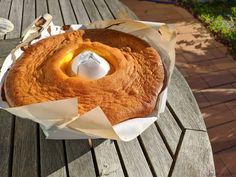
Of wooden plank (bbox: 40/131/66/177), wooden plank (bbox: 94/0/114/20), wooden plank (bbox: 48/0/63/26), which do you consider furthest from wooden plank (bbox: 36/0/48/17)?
wooden plank (bbox: 40/131/66/177)

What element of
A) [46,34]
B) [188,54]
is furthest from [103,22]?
[188,54]

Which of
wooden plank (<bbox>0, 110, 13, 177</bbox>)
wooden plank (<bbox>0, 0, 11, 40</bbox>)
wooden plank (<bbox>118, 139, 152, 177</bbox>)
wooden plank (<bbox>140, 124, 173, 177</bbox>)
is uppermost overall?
wooden plank (<bbox>140, 124, 173, 177</bbox>)

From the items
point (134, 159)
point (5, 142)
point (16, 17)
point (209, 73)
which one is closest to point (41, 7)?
point (16, 17)

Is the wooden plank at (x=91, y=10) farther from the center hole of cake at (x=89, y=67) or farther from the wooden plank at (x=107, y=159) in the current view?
the wooden plank at (x=107, y=159)

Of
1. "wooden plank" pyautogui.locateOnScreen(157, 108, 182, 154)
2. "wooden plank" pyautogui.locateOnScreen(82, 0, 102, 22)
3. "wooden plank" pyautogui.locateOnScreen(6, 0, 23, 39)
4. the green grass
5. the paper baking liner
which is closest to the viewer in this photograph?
the paper baking liner

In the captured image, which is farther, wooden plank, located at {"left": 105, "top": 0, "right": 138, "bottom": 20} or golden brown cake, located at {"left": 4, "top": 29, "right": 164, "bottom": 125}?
wooden plank, located at {"left": 105, "top": 0, "right": 138, "bottom": 20}

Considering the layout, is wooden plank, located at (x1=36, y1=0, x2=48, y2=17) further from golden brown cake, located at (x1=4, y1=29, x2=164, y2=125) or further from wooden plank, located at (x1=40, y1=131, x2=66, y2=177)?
wooden plank, located at (x1=40, y1=131, x2=66, y2=177)

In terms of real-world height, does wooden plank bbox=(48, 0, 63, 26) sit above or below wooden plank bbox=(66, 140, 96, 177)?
below

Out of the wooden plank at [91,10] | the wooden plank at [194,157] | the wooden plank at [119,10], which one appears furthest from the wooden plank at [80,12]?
the wooden plank at [194,157]
